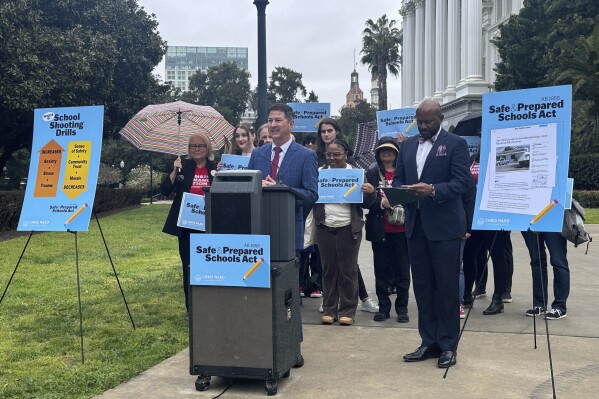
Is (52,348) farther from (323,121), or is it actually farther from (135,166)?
(135,166)

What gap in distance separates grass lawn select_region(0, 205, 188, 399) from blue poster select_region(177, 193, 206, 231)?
107 cm

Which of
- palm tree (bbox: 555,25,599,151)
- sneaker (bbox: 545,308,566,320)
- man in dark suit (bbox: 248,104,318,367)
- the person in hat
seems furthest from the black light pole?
palm tree (bbox: 555,25,599,151)

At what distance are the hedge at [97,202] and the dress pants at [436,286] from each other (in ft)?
23.6

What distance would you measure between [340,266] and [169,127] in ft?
12.7

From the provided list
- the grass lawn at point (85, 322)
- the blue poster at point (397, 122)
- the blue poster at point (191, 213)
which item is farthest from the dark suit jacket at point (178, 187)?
the blue poster at point (397, 122)

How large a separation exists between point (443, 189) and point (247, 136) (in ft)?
11.0

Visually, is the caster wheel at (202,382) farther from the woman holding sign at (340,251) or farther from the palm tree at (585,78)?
the palm tree at (585,78)

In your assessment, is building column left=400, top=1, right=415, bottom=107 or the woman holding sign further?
building column left=400, top=1, right=415, bottom=107

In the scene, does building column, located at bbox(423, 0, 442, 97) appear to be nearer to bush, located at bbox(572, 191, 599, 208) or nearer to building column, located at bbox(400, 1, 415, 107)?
building column, located at bbox(400, 1, 415, 107)

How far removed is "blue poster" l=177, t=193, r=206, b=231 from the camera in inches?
280

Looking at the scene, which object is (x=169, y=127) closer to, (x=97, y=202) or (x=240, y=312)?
(x=240, y=312)

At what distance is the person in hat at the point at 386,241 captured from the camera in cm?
782

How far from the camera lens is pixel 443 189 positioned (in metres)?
5.68

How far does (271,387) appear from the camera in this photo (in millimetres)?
5047
